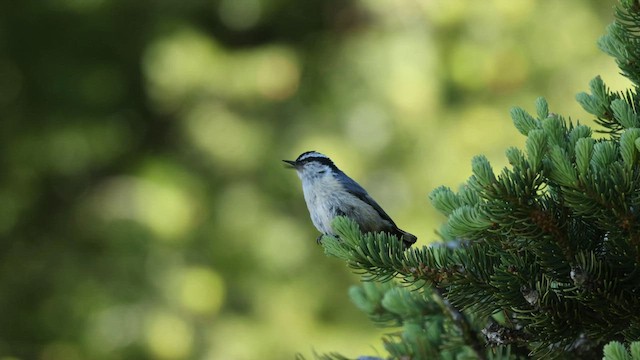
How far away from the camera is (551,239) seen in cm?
135

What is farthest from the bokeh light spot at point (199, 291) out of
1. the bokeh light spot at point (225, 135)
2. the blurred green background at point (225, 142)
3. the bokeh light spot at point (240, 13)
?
the bokeh light spot at point (240, 13)

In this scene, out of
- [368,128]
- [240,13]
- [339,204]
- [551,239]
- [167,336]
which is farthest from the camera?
[240,13]

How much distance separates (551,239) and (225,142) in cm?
472

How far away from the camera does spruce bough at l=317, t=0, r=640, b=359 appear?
4.25 ft

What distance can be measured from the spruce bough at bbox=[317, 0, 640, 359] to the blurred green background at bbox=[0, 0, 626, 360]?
3777 millimetres

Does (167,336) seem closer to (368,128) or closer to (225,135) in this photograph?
(225,135)

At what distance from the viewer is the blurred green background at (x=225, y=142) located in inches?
220

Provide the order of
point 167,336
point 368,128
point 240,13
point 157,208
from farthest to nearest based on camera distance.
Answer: point 240,13 → point 368,128 → point 157,208 → point 167,336

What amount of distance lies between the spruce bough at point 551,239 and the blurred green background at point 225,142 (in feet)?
12.4

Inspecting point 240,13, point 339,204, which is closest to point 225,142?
point 240,13

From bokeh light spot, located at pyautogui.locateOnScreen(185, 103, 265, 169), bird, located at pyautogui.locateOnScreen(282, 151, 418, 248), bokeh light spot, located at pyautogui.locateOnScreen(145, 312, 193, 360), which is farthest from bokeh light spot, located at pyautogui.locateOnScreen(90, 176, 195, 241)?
bird, located at pyautogui.locateOnScreen(282, 151, 418, 248)

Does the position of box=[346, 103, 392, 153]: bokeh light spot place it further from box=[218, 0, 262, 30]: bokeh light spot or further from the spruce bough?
the spruce bough

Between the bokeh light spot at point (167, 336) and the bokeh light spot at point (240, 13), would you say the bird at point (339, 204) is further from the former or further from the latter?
the bokeh light spot at point (240, 13)

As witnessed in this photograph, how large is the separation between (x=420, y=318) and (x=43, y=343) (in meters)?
4.63
